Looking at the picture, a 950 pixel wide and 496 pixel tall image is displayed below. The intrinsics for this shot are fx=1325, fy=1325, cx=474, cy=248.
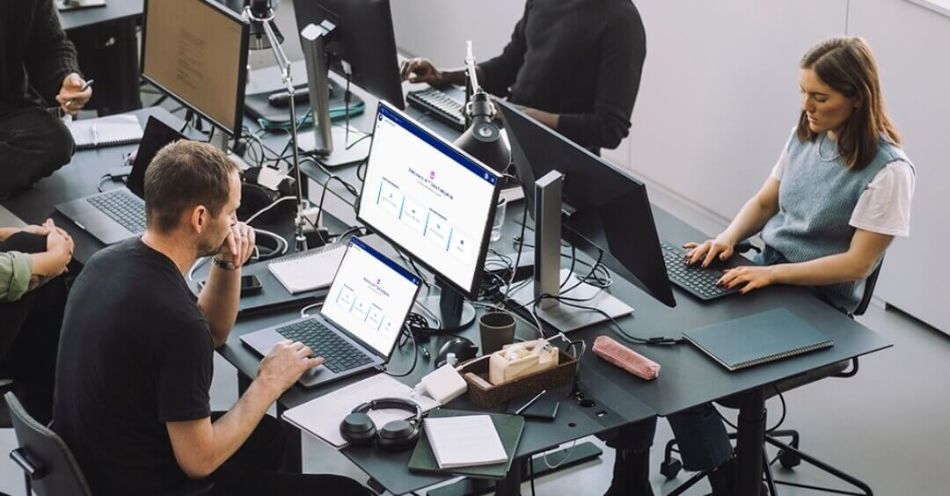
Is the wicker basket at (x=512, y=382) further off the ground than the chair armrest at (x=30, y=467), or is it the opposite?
the wicker basket at (x=512, y=382)

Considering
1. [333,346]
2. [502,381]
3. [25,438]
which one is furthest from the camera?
[333,346]

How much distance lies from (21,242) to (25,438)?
1007 millimetres

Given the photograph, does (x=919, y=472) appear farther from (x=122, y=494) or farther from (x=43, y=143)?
(x=43, y=143)

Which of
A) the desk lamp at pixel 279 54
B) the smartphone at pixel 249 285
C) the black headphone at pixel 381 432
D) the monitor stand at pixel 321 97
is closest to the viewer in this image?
the black headphone at pixel 381 432

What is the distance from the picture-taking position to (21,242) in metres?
3.65

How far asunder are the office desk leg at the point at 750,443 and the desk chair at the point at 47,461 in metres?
1.31

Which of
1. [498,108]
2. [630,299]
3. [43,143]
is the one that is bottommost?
[43,143]

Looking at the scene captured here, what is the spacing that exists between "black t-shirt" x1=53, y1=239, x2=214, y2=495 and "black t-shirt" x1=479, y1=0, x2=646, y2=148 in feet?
5.91

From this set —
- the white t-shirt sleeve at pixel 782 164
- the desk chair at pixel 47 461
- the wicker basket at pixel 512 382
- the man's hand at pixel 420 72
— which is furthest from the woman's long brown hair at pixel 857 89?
the desk chair at pixel 47 461

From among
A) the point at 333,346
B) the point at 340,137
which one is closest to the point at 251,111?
the point at 340,137

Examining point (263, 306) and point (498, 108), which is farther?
point (498, 108)

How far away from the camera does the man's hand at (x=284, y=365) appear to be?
2.98m

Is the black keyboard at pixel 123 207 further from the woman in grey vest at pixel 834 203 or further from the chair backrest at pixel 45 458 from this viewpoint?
the woman in grey vest at pixel 834 203

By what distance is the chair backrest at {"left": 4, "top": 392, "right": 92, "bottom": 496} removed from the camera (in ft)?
8.81
